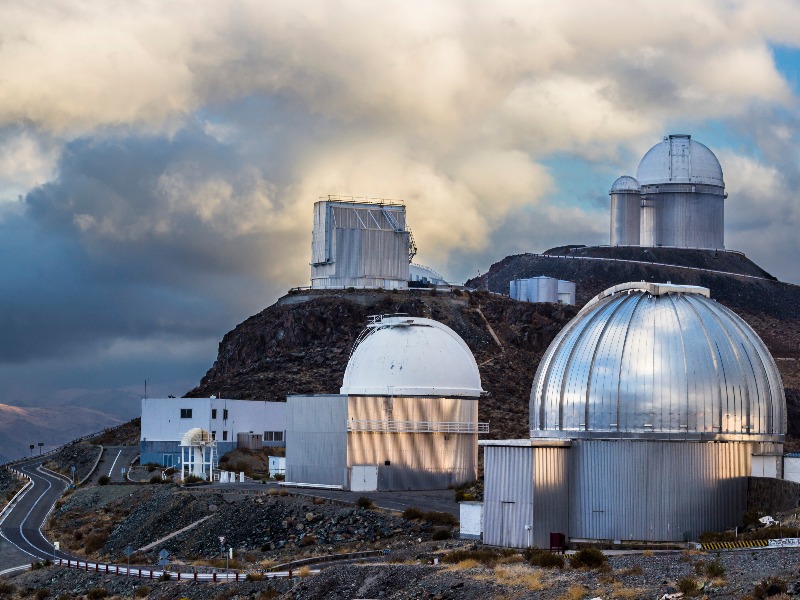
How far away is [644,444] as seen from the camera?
42.2 metres

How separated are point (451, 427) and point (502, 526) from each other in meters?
21.8

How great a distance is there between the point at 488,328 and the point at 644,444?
195 feet

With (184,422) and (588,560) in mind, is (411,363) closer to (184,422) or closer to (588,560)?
(184,422)

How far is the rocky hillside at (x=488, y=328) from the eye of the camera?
92500mm

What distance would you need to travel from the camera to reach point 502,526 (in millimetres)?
42312

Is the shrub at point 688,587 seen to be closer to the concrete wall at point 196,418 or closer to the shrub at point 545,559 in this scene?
the shrub at point 545,559

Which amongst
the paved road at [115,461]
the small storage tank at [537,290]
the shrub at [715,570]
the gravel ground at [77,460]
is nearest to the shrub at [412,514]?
the shrub at [715,570]

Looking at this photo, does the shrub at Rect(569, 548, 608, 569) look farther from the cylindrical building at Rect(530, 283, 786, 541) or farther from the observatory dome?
the observatory dome

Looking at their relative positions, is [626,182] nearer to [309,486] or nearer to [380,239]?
[380,239]

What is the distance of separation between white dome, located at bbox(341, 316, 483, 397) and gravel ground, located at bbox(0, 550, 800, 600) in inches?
921

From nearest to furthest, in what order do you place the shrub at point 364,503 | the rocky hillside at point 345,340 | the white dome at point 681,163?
the shrub at point 364,503, the rocky hillside at point 345,340, the white dome at point 681,163

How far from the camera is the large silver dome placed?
42000 millimetres

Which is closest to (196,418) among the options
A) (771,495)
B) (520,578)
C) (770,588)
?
(771,495)

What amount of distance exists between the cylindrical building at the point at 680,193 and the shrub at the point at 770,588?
89.7 metres
